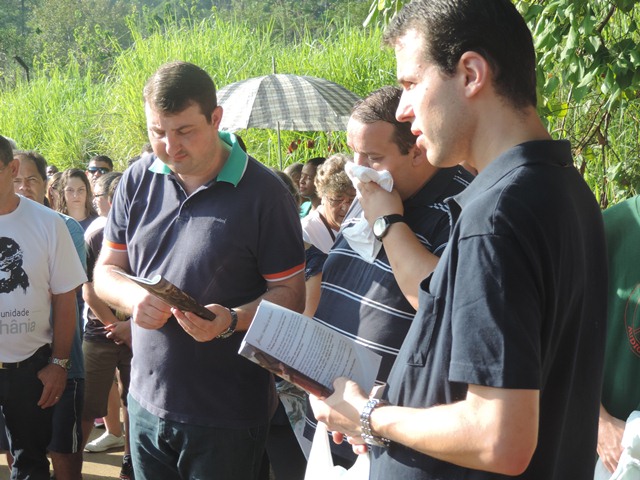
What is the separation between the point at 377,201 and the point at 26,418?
2.55 m

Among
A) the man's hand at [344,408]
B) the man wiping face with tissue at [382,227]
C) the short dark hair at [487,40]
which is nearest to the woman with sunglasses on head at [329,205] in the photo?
the man wiping face with tissue at [382,227]

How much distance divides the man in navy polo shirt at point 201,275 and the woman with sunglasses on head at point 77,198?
3705 millimetres

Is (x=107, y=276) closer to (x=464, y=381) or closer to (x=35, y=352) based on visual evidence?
(x=35, y=352)

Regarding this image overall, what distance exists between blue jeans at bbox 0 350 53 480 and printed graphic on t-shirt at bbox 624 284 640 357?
9.78 feet

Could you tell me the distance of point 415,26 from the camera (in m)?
1.66

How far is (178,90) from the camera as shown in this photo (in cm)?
308

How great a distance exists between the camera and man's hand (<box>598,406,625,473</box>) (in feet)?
8.55

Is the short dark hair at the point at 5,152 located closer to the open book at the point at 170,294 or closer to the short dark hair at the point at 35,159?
the short dark hair at the point at 35,159

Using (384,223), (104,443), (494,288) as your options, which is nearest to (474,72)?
(494,288)

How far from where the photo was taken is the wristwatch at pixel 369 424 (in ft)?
5.66

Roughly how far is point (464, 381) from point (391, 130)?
54.1 inches

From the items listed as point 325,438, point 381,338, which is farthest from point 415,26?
point 325,438

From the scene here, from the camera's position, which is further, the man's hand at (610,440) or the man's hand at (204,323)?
the man's hand at (204,323)

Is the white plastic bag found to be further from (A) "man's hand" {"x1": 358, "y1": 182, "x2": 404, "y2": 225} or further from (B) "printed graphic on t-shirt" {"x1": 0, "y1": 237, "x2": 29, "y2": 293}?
(B) "printed graphic on t-shirt" {"x1": 0, "y1": 237, "x2": 29, "y2": 293}
